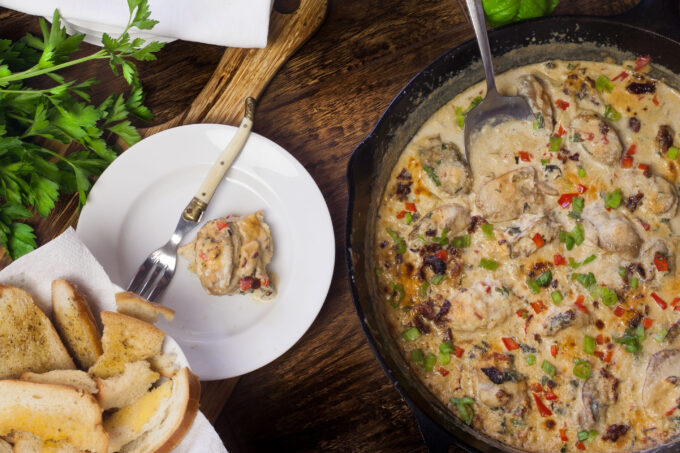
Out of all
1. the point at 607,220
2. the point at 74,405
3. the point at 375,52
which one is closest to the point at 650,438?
the point at 607,220

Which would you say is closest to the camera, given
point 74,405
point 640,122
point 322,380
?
point 74,405

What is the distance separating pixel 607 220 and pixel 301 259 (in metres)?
1.82

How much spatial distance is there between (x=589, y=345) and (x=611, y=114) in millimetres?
1383

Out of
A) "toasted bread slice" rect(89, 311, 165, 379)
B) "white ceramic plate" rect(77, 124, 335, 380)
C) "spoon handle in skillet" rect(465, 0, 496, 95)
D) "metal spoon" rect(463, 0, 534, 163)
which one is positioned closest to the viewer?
"spoon handle in skillet" rect(465, 0, 496, 95)

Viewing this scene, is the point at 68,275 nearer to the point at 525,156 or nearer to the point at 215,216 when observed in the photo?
the point at 215,216

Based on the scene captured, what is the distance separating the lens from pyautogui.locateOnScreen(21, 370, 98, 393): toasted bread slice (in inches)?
135

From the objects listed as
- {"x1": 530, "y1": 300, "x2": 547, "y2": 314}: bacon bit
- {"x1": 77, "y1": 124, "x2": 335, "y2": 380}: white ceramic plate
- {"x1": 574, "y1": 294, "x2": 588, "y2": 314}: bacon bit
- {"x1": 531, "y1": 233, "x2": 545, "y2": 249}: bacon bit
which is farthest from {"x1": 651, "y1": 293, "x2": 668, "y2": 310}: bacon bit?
{"x1": 77, "y1": 124, "x2": 335, "y2": 380}: white ceramic plate

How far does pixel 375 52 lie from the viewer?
3932 mm

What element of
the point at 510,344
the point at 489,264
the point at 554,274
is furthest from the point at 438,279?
the point at 554,274

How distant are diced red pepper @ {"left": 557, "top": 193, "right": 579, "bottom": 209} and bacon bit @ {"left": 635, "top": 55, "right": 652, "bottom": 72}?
894 mm

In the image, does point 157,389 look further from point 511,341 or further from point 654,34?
point 654,34

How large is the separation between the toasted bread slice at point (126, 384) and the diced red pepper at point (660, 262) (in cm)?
298

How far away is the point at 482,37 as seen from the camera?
3.29m

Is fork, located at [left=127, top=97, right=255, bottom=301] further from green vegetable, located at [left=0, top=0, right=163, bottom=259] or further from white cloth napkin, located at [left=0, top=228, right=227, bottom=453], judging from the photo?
green vegetable, located at [left=0, top=0, right=163, bottom=259]
